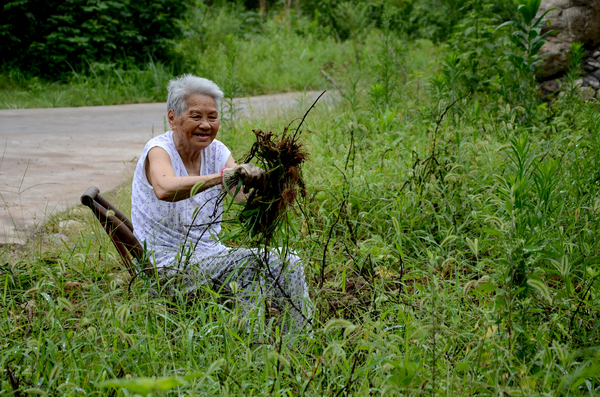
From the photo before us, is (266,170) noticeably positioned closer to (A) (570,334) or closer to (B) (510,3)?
(A) (570,334)

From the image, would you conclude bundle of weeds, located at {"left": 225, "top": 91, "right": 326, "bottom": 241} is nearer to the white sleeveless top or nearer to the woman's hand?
the woman's hand

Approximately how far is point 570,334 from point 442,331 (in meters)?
0.55

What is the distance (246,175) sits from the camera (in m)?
2.63

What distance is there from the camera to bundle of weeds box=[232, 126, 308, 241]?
2740 mm

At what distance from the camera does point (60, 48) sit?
11195 millimetres

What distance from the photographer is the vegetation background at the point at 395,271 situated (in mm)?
2209

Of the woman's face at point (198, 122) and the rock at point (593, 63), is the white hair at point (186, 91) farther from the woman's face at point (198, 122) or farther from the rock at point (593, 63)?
the rock at point (593, 63)

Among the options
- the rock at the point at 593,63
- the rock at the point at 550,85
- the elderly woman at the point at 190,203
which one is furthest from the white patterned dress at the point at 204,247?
the rock at the point at 593,63

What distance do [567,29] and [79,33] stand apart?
8828 mm

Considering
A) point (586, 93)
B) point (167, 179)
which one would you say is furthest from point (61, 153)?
point (586, 93)

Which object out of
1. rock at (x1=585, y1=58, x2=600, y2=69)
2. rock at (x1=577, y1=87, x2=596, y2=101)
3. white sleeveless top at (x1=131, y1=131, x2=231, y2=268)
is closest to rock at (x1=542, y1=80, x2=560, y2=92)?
rock at (x1=577, y1=87, x2=596, y2=101)

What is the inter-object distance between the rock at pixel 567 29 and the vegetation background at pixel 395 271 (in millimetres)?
908

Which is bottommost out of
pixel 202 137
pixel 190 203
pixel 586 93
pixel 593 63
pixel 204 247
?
pixel 204 247

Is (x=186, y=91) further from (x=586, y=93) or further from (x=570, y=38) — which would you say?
(x=570, y=38)
